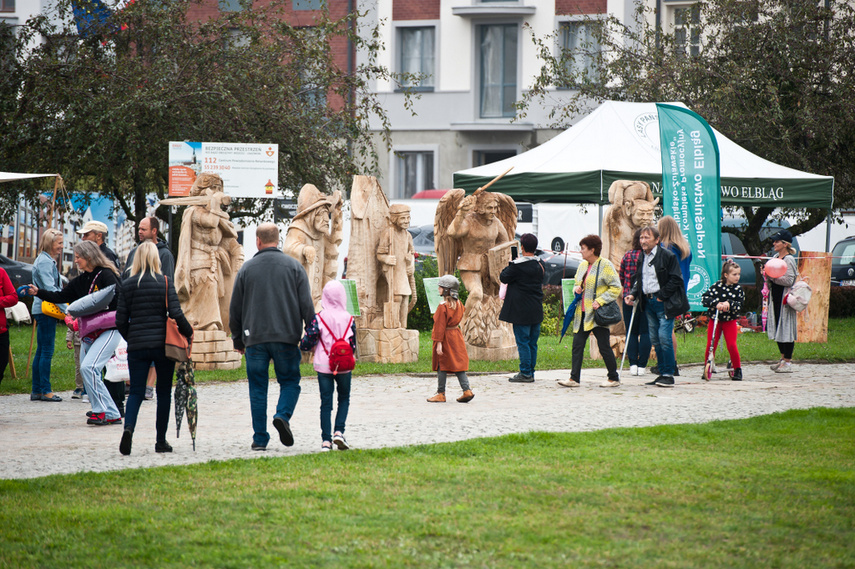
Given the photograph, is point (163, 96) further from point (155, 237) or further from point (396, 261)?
point (155, 237)

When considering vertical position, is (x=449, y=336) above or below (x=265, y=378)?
→ above

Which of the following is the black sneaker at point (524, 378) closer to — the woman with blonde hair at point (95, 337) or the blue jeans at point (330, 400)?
the blue jeans at point (330, 400)

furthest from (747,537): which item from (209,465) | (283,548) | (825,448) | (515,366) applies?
(515,366)

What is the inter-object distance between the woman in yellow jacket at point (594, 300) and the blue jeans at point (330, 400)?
14.2ft

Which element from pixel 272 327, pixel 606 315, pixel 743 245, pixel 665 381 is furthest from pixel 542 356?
pixel 743 245

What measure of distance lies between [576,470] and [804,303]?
766 cm

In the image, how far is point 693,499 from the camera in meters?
5.93

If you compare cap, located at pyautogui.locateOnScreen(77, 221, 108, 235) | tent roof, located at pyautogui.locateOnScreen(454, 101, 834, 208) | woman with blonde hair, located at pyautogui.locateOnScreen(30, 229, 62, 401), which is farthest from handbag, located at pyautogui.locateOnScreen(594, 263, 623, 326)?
woman with blonde hair, located at pyautogui.locateOnScreen(30, 229, 62, 401)

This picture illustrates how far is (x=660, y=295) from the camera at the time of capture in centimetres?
1167

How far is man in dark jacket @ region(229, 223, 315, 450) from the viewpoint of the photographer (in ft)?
25.0

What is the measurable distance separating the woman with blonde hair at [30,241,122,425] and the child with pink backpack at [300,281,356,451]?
2051 mm

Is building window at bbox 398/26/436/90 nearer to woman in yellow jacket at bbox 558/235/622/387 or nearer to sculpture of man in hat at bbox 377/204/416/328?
sculpture of man in hat at bbox 377/204/416/328

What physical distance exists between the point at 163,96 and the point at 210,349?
618cm

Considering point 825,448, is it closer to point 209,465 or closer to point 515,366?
point 209,465
